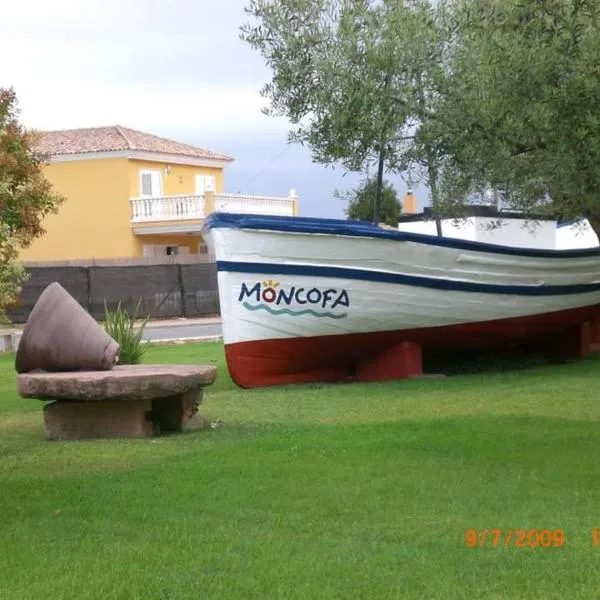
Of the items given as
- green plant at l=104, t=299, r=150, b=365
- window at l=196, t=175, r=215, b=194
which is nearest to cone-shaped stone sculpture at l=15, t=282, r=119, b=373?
green plant at l=104, t=299, r=150, b=365

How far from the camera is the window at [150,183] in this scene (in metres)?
45.1

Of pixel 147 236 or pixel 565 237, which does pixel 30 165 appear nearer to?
pixel 565 237

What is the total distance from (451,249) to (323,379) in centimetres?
257

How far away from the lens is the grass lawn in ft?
16.3

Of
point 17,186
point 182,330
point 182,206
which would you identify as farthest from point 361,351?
point 182,206

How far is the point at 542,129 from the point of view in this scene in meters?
8.86

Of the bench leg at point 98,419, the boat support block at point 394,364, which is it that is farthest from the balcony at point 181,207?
the bench leg at point 98,419

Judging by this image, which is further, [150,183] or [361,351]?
[150,183]

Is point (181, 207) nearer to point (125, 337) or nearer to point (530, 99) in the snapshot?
point (125, 337)

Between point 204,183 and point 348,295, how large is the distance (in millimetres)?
35020

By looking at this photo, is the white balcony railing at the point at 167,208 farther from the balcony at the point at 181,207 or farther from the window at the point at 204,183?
the window at the point at 204,183

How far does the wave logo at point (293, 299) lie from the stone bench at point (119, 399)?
11.3 feet

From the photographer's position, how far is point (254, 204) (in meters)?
46.0

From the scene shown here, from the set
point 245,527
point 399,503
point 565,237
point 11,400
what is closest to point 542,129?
point 399,503
